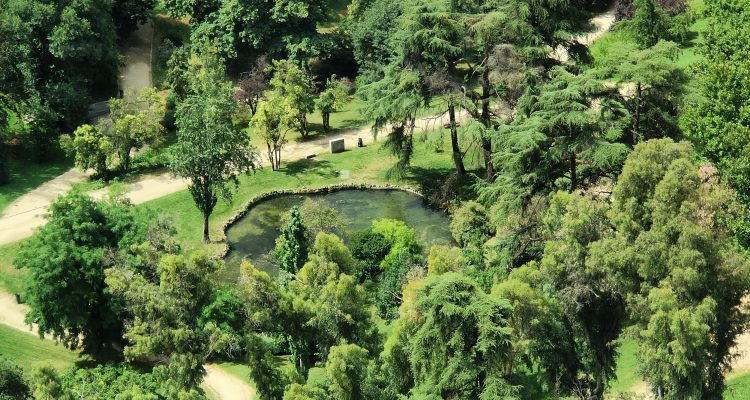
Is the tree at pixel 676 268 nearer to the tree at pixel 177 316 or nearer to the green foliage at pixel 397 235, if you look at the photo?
the tree at pixel 177 316

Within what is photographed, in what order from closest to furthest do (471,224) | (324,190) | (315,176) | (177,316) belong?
(177,316)
(471,224)
(324,190)
(315,176)

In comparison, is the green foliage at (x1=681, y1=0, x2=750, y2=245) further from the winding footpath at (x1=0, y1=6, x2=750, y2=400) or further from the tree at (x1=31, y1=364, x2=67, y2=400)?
the tree at (x1=31, y1=364, x2=67, y2=400)

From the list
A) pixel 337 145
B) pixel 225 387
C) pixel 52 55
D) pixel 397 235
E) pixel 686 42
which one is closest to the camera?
pixel 225 387

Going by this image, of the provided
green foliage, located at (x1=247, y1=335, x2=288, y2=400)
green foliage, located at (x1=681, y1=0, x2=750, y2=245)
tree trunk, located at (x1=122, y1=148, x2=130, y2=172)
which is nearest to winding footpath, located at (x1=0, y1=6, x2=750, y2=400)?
tree trunk, located at (x1=122, y1=148, x2=130, y2=172)

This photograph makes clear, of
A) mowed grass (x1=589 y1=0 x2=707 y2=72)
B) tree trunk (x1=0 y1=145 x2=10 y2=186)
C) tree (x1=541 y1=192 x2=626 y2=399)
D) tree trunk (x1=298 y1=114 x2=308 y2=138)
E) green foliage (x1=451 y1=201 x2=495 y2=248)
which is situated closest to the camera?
tree (x1=541 y1=192 x2=626 y2=399)

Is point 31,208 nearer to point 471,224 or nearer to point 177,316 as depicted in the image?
point 177,316

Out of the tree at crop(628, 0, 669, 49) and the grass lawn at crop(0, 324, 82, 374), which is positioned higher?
the tree at crop(628, 0, 669, 49)

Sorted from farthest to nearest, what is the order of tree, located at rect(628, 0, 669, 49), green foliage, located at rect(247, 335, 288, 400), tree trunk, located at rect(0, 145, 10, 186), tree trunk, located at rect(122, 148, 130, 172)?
tree, located at rect(628, 0, 669, 49) → tree trunk, located at rect(122, 148, 130, 172) → tree trunk, located at rect(0, 145, 10, 186) → green foliage, located at rect(247, 335, 288, 400)

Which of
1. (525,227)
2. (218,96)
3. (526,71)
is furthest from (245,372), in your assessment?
(526,71)

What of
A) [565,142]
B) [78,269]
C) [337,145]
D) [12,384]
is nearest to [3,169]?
[78,269]
